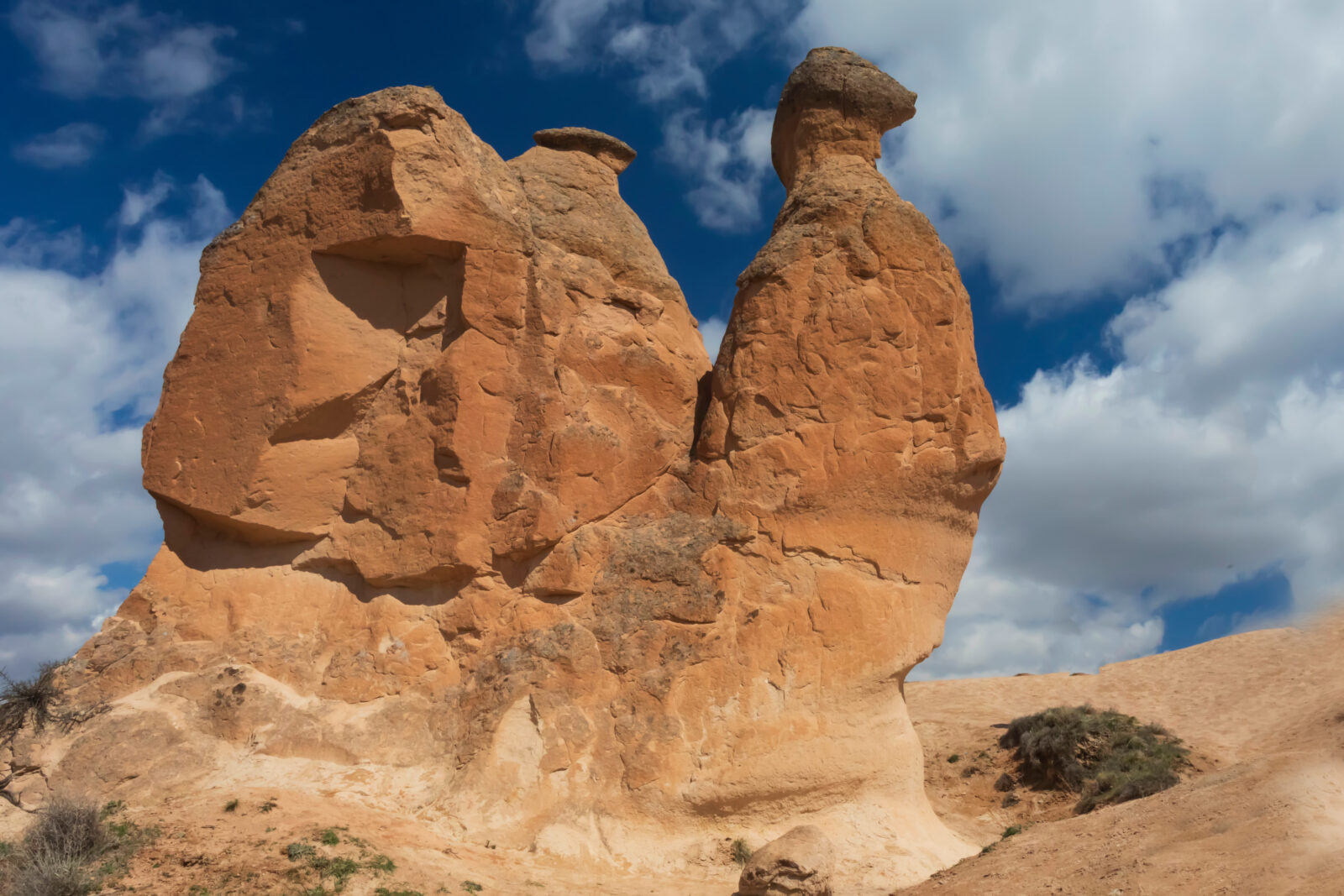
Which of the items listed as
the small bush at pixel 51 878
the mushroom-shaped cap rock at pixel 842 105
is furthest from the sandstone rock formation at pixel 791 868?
the mushroom-shaped cap rock at pixel 842 105

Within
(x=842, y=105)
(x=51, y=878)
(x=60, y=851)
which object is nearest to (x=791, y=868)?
(x=51, y=878)

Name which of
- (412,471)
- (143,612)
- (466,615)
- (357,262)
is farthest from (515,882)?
(357,262)

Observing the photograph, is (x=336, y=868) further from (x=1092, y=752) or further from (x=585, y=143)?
(x=1092, y=752)

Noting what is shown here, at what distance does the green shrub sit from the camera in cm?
1447

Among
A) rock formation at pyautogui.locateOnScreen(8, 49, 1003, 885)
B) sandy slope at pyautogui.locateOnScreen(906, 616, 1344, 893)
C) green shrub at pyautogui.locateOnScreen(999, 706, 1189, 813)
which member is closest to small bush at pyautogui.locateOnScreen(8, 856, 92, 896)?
rock formation at pyautogui.locateOnScreen(8, 49, 1003, 885)

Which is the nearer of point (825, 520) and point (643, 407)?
point (825, 520)

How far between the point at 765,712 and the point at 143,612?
24.0ft

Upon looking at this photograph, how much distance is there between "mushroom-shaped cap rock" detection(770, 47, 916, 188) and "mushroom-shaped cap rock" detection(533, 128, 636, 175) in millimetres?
2797

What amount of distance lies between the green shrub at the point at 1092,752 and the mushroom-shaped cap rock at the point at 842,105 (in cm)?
1036

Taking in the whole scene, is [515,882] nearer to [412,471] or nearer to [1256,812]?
[412,471]

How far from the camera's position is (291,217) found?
11703 mm

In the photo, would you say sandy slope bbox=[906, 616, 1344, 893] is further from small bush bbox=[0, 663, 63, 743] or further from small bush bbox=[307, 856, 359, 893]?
small bush bbox=[0, 663, 63, 743]

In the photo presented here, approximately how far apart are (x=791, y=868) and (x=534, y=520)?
15.6 ft

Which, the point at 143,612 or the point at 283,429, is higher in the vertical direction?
the point at 283,429
